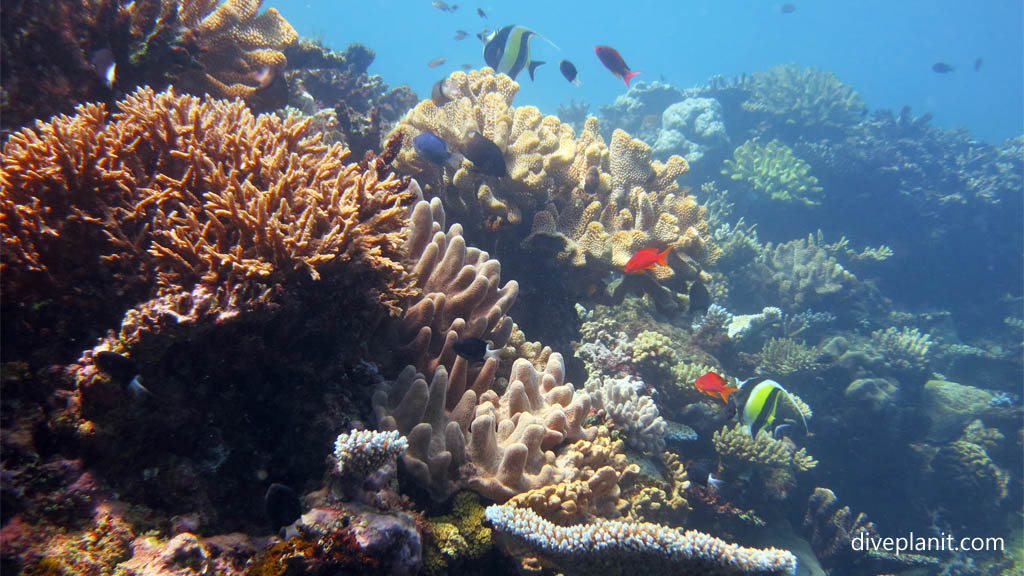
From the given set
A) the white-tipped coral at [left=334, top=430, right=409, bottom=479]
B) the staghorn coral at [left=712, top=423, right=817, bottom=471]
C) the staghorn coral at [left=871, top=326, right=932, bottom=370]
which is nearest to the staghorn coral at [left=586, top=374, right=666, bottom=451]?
the staghorn coral at [left=712, top=423, right=817, bottom=471]

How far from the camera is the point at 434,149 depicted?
4156mm

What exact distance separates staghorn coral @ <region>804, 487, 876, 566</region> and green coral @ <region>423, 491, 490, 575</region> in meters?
6.51

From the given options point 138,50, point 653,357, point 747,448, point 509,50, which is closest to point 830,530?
point 747,448

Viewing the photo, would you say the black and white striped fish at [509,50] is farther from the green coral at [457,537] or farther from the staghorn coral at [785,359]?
the staghorn coral at [785,359]

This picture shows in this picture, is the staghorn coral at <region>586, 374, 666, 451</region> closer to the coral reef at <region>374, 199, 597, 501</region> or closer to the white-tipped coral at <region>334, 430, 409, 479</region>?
the coral reef at <region>374, 199, 597, 501</region>

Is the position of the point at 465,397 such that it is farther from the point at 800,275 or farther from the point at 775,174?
the point at 775,174

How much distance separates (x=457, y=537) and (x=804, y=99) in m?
20.5

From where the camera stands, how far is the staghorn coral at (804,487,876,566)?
21.3 feet

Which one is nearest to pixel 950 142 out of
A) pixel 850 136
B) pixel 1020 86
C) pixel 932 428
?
pixel 850 136

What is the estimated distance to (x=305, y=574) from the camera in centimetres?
161

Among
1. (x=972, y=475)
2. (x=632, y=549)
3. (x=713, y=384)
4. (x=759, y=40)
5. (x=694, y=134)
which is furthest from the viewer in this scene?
(x=759, y=40)

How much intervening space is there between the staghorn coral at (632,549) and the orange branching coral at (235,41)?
450 cm

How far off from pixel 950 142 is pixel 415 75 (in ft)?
265

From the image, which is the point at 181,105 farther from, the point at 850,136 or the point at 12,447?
the point at 850,136
